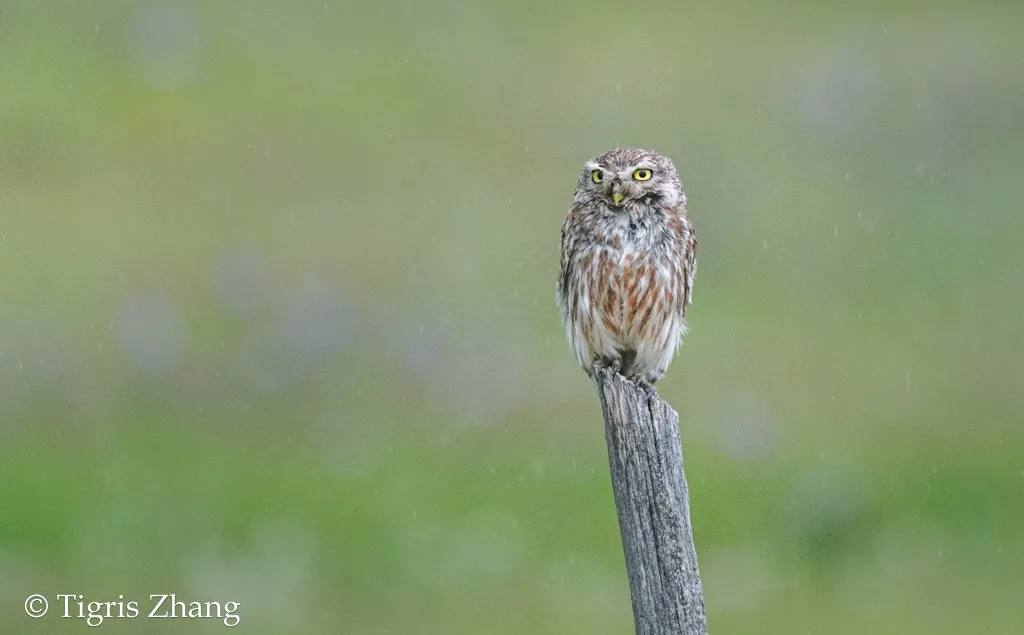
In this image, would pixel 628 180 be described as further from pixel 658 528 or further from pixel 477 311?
pixel 477 311

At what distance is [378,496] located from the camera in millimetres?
14211

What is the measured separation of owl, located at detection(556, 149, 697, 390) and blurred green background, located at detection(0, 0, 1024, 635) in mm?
4516

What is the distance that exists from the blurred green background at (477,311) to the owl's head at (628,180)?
5087 mm

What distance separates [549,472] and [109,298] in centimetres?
649

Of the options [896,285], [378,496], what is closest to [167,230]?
[378,496]

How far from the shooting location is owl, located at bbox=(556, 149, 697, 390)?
8.29 m

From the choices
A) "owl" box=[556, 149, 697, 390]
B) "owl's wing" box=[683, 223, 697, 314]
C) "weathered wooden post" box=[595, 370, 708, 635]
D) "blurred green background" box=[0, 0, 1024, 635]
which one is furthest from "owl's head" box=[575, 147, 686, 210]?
"blurred green background" box=[0, 0, 1024, 635]

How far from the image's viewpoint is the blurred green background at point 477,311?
44.2 ft

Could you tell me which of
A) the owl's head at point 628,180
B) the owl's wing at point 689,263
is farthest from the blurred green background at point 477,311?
the owl's head at point 628,180

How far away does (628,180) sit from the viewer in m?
8.20

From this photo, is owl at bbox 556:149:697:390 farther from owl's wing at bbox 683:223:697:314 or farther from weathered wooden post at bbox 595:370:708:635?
weathered wooden post at bbox 595:370:708:635

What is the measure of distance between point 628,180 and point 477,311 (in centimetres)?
923

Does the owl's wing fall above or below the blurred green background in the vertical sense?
below

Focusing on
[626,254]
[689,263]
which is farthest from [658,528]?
[689,263]
